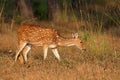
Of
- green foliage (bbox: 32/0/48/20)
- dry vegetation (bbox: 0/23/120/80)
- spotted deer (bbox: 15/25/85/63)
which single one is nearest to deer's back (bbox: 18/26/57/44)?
spotted deer (bbox: 15/25/85/63)

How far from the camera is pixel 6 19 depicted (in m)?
21.9

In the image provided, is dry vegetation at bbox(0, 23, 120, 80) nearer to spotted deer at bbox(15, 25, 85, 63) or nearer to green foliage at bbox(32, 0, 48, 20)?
spotted deer at bbox(15, 25, 85, 63)

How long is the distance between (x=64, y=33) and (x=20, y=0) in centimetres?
316

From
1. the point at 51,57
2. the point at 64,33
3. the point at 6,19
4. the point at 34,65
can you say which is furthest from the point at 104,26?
the point at 34,65

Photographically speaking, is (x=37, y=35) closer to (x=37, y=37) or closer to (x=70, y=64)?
(x=37, y=37)

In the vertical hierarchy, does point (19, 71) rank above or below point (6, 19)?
above

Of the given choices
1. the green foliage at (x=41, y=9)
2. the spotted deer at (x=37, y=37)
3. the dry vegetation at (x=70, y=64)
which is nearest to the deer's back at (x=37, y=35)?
the spotted deer at (x=37, y=37)

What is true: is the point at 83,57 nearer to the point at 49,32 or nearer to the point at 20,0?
the point at 49,32

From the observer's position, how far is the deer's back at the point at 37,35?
42.8 feet

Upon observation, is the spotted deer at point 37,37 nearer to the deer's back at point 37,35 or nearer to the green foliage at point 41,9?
the deer's back at point 37,35

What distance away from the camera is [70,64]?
12.0 m

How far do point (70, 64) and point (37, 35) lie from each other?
1.55 meters

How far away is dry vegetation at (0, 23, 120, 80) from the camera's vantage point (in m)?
10.7

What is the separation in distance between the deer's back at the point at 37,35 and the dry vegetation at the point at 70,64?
463mm
